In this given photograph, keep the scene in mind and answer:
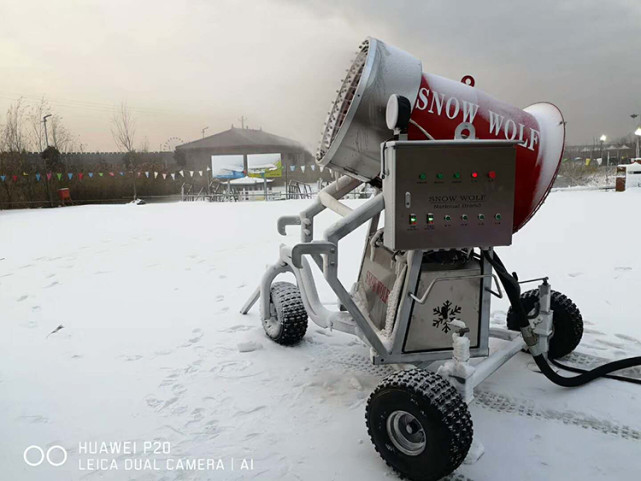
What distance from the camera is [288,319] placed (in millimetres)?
3850

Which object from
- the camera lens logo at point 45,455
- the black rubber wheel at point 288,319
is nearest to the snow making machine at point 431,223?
the black rubber wheel at point 288,319

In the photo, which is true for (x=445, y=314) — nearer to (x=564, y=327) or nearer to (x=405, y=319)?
(x=405, y=319)

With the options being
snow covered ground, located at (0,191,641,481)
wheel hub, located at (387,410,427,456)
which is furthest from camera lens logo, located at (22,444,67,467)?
wheel hub, located at (387,410,427,456)

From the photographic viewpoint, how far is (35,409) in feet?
9.90

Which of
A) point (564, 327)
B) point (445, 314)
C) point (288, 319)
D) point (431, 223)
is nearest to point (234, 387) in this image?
point (288, 319)

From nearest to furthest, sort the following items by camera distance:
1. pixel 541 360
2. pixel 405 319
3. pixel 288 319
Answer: pixel 405 319, pixel 541 360, pixel 288 319

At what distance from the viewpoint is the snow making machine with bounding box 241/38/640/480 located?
90.5 inches

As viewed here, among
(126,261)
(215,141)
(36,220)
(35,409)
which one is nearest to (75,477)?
(35,409)

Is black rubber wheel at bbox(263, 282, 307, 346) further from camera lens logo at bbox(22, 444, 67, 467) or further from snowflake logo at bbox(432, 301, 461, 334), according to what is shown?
camera lens logo at bbox(22, 444, 67, 467)

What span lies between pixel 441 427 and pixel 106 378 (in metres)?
→ 2.53

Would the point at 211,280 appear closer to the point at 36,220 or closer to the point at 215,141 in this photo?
the point at 36,220

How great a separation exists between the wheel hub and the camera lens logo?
5.72ft

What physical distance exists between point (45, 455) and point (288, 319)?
187 cm

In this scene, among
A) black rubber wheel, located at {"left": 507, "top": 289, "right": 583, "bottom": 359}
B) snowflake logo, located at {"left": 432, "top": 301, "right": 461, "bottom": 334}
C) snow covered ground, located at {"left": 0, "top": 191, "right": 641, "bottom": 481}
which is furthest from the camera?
black rubber wheel, located at {"left": 507, "top": 289, "right": 583, "bottom": 359}
